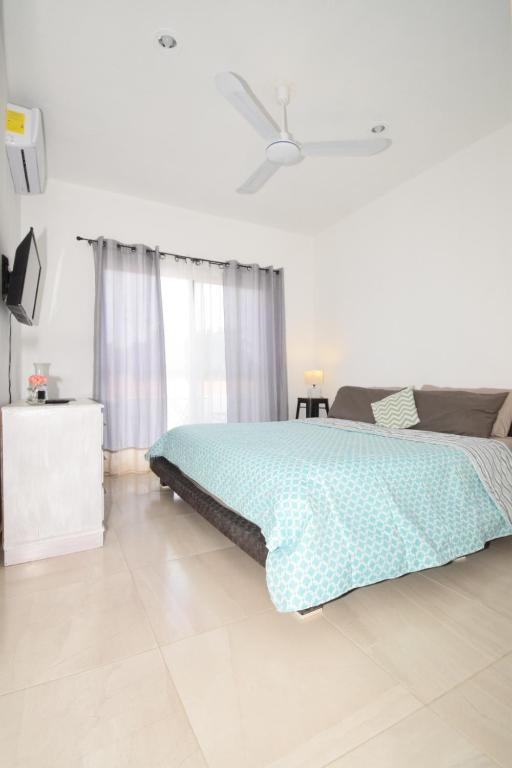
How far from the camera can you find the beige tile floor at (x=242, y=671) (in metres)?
0.98

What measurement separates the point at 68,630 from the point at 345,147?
287 centimetres

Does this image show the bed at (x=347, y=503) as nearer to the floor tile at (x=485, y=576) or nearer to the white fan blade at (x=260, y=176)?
the floor tile at (x=485, y=576)

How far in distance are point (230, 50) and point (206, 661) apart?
9.92ft

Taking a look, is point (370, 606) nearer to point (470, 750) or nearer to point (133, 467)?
point (470, 750)

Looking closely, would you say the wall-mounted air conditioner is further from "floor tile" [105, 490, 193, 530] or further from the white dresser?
"floor tile" [105, 490, 193, 530]

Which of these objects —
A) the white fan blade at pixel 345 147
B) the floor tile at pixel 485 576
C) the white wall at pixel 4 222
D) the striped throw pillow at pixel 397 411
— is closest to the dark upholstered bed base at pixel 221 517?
the floor tile at pixel 485 576

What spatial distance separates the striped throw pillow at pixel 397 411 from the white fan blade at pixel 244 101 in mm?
2067

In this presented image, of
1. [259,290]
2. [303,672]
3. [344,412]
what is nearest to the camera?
[303,672]

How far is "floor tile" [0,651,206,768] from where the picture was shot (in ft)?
3.11

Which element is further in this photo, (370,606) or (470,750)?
(370,606)

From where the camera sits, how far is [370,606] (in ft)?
5.21

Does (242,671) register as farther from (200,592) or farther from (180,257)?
(180,257)

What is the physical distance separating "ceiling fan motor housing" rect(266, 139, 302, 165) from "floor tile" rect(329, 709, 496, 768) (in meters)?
2.58

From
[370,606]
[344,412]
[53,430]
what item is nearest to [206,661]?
[370,606]
